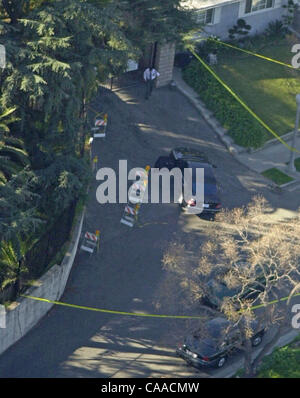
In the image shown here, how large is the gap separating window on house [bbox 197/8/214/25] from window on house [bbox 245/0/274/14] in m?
3.16

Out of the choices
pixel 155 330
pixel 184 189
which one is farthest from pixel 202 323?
pixel 184 189

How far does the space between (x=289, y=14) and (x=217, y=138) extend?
14647mm

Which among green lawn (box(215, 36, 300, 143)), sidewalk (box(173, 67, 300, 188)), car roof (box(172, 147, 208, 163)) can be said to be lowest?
sidewalk (box(173, 67, 300, 188))

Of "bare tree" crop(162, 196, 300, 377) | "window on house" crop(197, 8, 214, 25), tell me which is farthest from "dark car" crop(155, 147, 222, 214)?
"window on house" crop(197, 8, 214, 25)

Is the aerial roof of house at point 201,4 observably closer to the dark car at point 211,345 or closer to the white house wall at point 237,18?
the white house wall at point 237,18

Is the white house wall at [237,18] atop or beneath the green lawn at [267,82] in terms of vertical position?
atop

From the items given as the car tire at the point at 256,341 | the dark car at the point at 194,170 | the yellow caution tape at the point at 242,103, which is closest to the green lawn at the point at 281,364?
the car tire at the point at 256,341

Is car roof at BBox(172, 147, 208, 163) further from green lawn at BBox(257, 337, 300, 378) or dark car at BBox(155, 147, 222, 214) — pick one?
green lawn at BBox(257, 337, 300, 378)

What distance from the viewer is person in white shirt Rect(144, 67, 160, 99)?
45.5m

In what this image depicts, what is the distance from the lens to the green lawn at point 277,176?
42.0 meters

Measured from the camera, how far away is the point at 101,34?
112ft

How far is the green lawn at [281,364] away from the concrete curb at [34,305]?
833cm

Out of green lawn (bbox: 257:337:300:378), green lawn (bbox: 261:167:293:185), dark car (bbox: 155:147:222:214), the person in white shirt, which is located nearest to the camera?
green lawn (bbox: 257:337:300:378)

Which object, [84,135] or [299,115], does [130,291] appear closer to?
[84,135]
